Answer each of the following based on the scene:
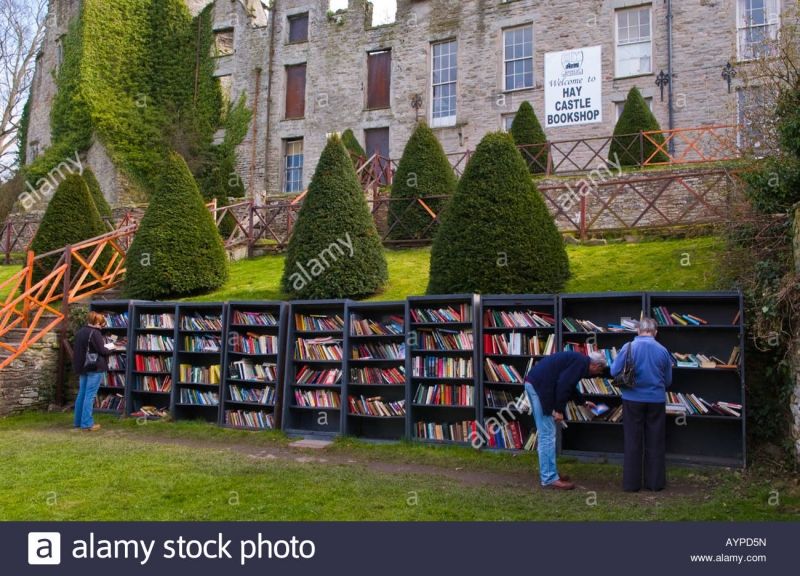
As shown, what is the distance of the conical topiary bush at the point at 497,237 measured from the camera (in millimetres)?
10148

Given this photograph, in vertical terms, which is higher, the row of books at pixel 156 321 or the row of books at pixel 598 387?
the row of books at pixel 156 321

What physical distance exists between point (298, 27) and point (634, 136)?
1647 cm

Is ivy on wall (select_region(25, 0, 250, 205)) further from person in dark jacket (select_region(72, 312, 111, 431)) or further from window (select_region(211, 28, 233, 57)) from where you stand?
person in dark jacket (select_region(72, 312, 111, 431))

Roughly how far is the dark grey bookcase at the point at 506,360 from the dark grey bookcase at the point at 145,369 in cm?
549

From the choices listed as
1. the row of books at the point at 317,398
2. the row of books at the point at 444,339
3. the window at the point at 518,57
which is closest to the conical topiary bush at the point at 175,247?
the row of books at the point at 317,398

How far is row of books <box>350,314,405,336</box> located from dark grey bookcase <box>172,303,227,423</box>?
7.51 feet

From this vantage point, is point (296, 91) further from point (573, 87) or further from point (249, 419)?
point (249, 419)

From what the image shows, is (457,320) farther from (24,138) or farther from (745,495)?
(24,138)

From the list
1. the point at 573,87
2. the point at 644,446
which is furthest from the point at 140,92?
the point at 644,446

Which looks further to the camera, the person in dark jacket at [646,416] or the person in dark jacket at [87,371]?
the person in dark jacket at [87,371]

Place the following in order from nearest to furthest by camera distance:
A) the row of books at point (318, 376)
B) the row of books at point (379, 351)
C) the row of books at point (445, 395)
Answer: the row of books at point (445, 395), the row of books at point (379, 351), the row of books at point (318, 376)

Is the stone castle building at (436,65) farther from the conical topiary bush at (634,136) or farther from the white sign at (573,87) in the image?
the conical topiary bush at (634,136)

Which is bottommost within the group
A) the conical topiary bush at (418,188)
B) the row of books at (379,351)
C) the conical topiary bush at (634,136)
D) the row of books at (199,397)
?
the row of books at (199,397)

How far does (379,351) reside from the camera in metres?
9.83
